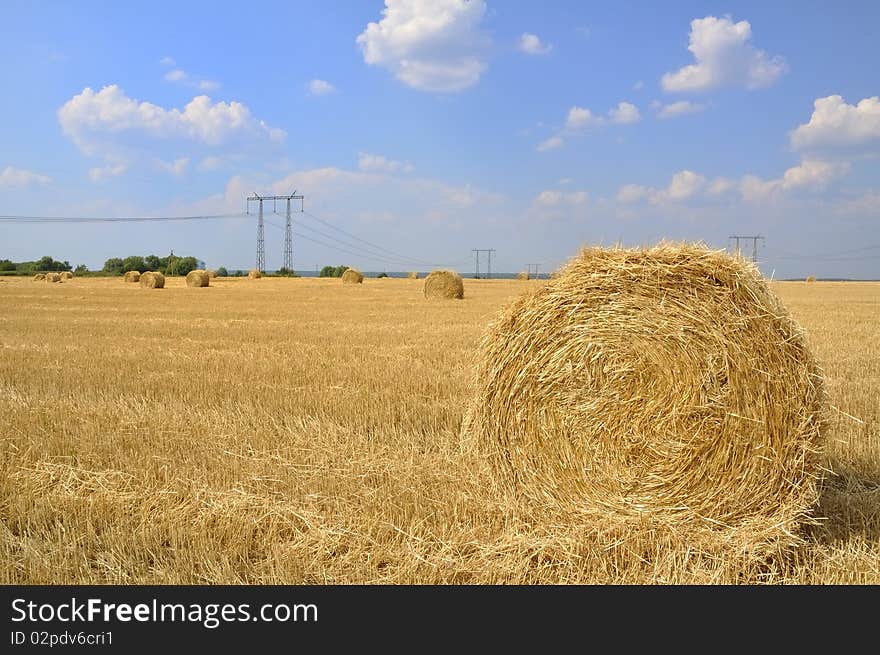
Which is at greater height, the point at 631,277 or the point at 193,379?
the point at 631,277

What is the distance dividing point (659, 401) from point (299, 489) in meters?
2.57

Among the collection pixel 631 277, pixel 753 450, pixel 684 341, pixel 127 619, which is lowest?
pixel 127 619

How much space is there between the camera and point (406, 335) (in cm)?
1419

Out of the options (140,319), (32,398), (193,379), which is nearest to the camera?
(32,398)

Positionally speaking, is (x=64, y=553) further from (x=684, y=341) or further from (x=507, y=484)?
(x=684, y=341)

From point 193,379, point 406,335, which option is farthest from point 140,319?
point 193,379

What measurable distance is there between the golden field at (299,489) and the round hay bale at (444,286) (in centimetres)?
1980

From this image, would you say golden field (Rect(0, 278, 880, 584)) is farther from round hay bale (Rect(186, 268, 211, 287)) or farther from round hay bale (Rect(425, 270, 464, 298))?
round hay bale (Rect(186, 268, 211, 287))

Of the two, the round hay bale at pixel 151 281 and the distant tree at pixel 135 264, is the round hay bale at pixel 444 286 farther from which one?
the distant tree at pixel 135 264

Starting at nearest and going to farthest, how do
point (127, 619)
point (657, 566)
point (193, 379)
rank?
point (127, 619) → point (657, 566) → point (193, 379)

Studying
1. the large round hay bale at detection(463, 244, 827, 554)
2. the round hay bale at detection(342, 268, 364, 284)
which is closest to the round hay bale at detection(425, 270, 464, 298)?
the round hay bale at detection(342, 268, 364, 284)

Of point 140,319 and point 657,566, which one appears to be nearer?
point 657,566

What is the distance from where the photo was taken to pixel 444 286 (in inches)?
1171

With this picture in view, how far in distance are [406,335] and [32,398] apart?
7.76 metres
